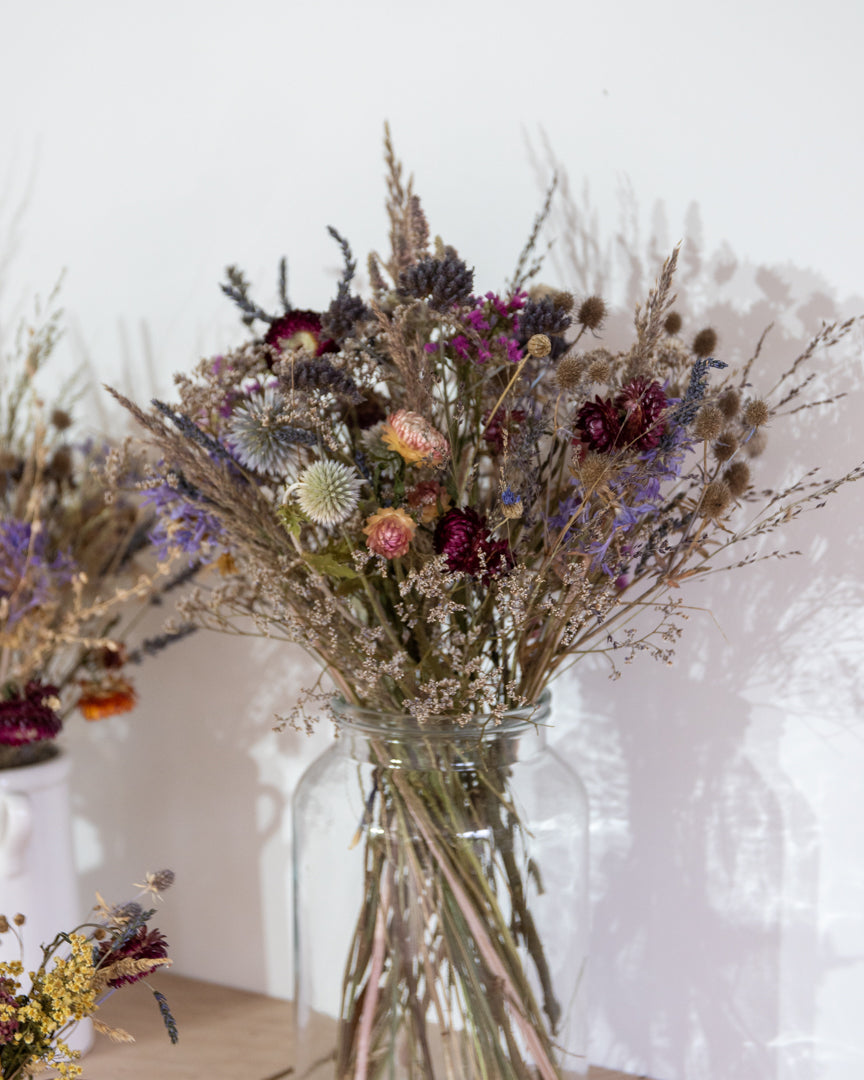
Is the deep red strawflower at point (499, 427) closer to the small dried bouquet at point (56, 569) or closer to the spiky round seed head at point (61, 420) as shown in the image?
the small dried bouquet at point (56, 569)

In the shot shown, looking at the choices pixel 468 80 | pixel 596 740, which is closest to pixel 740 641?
pixel 596 740

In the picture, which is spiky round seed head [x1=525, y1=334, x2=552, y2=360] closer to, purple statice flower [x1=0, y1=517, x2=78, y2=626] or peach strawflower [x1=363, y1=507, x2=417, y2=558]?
peach strawflower [x1=363, y1=507, x2=417, y2=558]

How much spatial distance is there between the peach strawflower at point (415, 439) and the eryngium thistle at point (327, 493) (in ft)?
0.15

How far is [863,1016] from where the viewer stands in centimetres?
88

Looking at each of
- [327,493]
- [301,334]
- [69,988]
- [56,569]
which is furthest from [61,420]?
Answer: [69,988]

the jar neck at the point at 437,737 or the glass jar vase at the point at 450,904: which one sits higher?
the jar neck at the point at 437,737

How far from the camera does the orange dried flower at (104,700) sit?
1074 mm

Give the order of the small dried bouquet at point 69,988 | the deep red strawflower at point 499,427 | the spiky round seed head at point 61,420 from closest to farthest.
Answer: the small dried bouquet at point 69,988, the deep red strawflower at point 499,427, the spiky round seed head at point 61,420

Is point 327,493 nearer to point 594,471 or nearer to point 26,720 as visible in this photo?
point 594,471

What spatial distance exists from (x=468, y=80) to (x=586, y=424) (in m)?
0.48

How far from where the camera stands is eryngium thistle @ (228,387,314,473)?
720 millimetres

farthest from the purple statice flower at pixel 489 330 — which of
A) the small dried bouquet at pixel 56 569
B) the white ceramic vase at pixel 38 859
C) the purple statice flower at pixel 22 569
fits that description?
the white ceramic vase at pixel 38 859

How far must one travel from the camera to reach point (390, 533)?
669 mm

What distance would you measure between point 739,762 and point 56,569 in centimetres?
72
